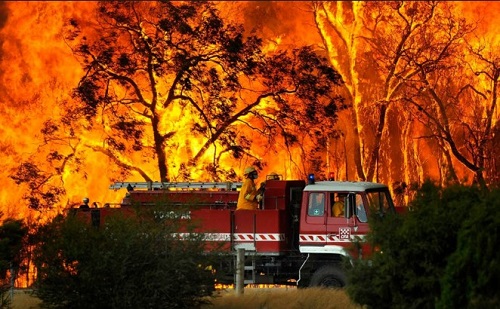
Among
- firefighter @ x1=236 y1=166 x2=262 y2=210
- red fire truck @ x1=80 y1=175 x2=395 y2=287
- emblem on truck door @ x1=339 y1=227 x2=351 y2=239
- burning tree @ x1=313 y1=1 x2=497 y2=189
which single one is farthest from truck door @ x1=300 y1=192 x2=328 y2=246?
burning tree @ x1=313 y1=1 x2=497 y2=189

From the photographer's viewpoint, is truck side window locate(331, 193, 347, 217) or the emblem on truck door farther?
truck side window locate(331, 193, 347, 217)

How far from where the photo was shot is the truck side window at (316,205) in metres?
22.0

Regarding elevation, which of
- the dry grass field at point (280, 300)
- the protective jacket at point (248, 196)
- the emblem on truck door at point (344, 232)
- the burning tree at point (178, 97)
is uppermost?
the burning tree at point (178, 97)

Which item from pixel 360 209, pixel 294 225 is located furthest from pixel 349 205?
pixel 294 225

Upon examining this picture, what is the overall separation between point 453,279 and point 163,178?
20550 millimetres

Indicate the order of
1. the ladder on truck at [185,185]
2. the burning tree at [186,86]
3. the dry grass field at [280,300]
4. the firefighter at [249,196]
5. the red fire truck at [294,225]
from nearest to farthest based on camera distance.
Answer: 1. the dry grass field at [280,300]
2. the red fire truck at [294,225]
3. the firefighter at [249,196]
4. the ladder on truck at [185,185]
5. the burning tree at [186,86]

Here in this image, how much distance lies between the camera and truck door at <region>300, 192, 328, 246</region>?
21875 mm

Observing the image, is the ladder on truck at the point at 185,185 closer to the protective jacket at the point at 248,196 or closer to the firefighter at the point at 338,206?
the protective jacket at the point at 248,196

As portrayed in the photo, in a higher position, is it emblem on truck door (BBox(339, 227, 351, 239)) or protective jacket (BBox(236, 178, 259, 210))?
protective jacket (BBox(236, 178, 259, 210))

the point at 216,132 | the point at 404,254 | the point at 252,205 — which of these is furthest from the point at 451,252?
the point at 216,132

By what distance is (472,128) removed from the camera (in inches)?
1387

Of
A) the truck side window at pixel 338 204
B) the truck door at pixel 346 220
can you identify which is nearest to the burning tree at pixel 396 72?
the truck side window at pixel 338 204

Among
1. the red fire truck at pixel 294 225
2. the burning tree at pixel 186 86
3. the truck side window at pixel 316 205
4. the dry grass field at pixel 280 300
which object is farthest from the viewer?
the burning tree at pixel 186 86

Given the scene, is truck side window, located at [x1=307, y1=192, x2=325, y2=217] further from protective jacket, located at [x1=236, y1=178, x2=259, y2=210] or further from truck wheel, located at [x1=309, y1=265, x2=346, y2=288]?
protective jacket, located at [x1=236, y1=178, x2=259, y2=210]
